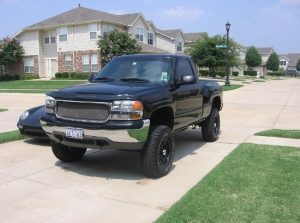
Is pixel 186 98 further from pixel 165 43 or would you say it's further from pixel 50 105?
pixel 165 43

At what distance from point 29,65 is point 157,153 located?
44220 millimetres

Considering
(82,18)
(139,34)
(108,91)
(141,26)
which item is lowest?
(108,91)

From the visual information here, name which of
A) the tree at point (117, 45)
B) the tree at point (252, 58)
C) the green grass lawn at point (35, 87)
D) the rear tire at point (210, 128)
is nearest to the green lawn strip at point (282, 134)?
the rear tire at point (210, 128)

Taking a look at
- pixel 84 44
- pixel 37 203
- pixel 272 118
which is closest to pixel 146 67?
pixel 37 203

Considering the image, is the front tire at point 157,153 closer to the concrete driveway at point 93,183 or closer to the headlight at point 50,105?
the concrete driveway at point 93,183

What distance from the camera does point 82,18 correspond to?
42625 mm

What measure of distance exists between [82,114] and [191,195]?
1.99 metres

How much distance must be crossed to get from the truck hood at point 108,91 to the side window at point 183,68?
810 millimetres

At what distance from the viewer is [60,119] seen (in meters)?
6.15

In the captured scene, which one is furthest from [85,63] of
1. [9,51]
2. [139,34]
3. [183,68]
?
[183,68]

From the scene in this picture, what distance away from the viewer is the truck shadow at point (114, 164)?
250 inches

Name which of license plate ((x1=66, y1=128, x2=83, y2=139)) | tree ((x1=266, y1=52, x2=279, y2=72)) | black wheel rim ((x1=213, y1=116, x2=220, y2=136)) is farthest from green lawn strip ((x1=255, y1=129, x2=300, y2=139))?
tree ((x1=266, y1=52, x2=279, y2=72))

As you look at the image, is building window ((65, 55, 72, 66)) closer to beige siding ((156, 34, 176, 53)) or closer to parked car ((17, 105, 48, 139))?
beige siding ((156, 34, 176, 53))

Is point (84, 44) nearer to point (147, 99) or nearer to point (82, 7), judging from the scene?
point (82, 7)
